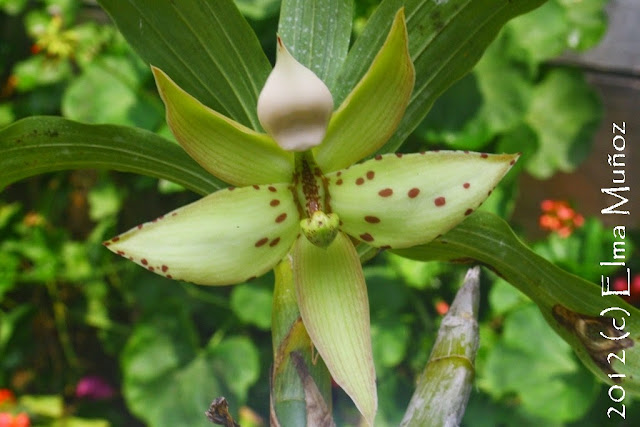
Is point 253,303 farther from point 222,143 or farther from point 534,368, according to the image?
point 222,143

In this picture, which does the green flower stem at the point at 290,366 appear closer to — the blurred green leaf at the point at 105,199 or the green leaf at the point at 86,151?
the green leaf at the point at 86,151

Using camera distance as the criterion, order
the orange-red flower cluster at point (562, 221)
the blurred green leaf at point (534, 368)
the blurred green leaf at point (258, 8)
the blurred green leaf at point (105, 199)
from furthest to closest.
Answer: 1. the blurred green leaf at point (105, 199)
2. the orange-red flower cluster at point (562, 221)
3. the blurred green leaf at point (534, 368)
4. the blurred green leaf at point (258, 8)

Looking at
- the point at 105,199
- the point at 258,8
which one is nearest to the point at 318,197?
the point at 258,8

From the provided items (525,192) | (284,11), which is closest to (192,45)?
(284,11)

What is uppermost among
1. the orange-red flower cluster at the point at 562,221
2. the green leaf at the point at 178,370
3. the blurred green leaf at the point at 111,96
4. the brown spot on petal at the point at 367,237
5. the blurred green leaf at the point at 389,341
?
the orange-red flower cluster at the point at 562,221

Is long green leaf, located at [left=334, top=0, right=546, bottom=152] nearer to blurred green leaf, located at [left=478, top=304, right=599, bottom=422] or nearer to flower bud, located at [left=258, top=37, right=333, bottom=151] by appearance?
flower bud, located at [left=258, top=37, right=333, bottom=151]

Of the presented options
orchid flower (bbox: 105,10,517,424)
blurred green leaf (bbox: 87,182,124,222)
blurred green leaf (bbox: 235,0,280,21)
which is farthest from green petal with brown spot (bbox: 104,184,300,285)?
blurred green leaf (bbox: 87,182,124,222)

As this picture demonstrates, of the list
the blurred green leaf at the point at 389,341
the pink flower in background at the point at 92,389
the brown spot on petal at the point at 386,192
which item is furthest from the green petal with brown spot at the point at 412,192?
the pink flower in background at the point at 92,389
